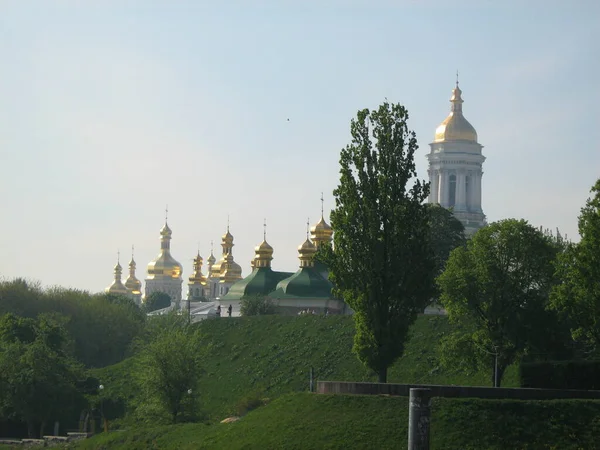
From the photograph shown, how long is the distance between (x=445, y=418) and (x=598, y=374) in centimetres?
594

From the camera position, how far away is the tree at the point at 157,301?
143950 millimetres

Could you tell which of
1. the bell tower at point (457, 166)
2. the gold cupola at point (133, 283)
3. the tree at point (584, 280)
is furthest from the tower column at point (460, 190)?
the tree at point (584, 280)

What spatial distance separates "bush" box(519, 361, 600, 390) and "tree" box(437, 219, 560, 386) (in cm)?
555

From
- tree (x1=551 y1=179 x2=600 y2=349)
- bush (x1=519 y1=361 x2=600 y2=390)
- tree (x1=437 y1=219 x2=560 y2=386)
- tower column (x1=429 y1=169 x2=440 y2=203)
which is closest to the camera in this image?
bush (x1=519 y1=361 x2=600 y2=390)

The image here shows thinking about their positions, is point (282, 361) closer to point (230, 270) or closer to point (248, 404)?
point (248, 404)

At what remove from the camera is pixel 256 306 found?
84938mm

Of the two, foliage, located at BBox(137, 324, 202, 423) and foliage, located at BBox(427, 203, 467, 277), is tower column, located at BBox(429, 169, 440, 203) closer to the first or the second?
foliage, located at BBox(427, 203, 467, 277)

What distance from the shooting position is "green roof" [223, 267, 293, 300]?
307ft

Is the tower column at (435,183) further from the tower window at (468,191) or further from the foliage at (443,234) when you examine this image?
the foliage at (443,234)

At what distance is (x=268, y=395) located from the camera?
5984 cm

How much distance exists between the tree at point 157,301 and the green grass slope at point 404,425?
101676 mm

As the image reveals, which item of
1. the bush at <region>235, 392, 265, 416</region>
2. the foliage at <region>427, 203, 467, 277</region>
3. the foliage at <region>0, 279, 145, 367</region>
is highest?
the foliage at <region>427, 203, 467, 277</region>

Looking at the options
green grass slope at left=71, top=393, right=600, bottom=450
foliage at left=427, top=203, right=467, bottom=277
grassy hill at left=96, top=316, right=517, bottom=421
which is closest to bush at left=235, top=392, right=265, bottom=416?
grassy hill at left=96, top=316, right=517, bottom=421

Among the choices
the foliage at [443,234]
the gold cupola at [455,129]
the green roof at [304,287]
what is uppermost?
the gold cupola at [455,129]
